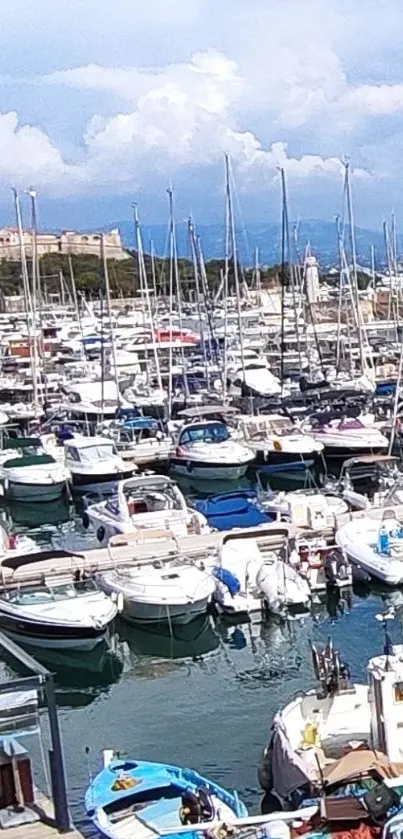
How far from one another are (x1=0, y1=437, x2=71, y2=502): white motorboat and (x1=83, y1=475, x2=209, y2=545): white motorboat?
5580mm

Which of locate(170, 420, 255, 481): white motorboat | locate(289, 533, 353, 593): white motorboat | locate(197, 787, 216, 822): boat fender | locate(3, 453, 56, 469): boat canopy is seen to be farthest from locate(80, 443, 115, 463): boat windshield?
locate(197, 787, 216, 822): boat fender

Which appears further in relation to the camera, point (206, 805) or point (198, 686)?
point (198, 686)

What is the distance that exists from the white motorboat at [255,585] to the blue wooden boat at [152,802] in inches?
333

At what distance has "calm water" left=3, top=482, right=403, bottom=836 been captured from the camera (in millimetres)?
16859

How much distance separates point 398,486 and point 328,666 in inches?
575

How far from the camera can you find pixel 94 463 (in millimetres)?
35625

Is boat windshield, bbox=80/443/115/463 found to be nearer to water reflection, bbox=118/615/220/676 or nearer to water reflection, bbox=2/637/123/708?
water reflection, bbox=118/615/220/676

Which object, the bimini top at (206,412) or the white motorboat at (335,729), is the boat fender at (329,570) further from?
the bimini top at (206,412)

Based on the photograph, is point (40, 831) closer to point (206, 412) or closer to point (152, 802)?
point (152, 802)

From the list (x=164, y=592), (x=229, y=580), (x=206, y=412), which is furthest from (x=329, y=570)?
(x=206, y=412)

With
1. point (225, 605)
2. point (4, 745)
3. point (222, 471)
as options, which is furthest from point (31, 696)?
point (222, 471)

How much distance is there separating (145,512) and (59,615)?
7861mm

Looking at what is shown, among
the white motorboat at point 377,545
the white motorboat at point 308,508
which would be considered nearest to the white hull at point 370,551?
the white motorboat at point 377,545

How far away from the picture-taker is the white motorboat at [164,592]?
22.3 metres
